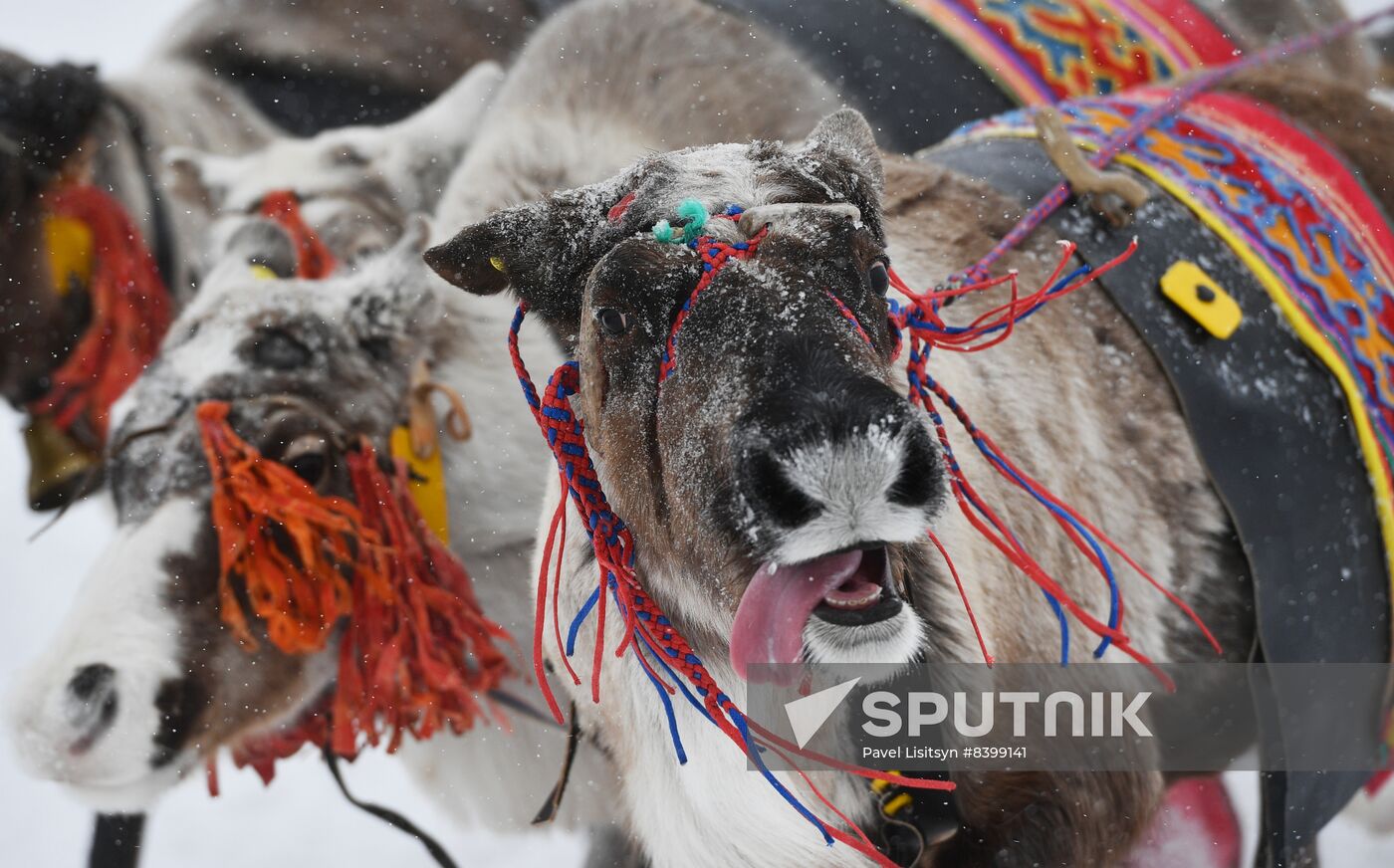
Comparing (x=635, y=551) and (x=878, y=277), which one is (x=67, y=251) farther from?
(x=878, y=277)

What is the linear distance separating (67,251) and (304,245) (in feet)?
3.66

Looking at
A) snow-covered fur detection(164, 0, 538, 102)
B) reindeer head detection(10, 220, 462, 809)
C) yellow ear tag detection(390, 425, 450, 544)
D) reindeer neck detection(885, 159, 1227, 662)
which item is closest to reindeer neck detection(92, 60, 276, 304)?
snow-covered fur detection(164, 0, 538, 102)

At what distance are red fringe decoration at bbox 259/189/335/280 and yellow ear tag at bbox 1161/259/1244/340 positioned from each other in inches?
73.0

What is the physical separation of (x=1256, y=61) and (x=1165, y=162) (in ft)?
2.05

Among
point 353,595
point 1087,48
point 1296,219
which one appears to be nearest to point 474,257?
point 353,595

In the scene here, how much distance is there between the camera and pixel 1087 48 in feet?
10.5

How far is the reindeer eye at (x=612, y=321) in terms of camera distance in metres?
1.55

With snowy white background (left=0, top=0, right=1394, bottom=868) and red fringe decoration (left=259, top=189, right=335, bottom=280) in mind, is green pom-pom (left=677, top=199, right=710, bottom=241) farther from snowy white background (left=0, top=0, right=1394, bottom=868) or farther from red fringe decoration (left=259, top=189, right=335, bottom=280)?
snowy white background (left=0, top=0, right=1394, bottom=868)

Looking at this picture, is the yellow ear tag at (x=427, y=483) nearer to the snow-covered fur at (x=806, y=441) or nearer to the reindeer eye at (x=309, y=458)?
the reindeer eye at (x=309, y=458)

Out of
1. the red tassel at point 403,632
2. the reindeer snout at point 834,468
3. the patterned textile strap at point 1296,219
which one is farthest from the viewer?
the red tassel at point 403,632

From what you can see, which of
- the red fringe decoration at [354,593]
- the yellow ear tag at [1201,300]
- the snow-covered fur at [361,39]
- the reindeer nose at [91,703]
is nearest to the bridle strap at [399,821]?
the red fringe decoration at [354,593]

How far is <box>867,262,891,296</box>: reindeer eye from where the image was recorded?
160 centimetres

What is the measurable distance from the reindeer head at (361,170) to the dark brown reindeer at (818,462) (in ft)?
5.31

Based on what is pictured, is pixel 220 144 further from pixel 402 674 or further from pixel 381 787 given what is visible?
pixel 402 674
